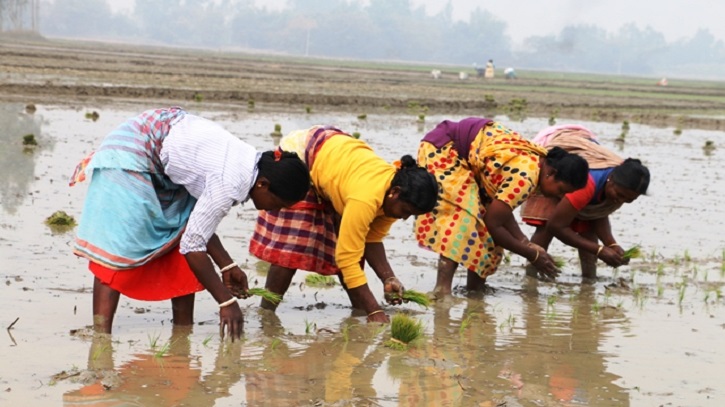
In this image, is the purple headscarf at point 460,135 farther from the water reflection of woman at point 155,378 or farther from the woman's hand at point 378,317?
the water reflection of woman at point 155,378

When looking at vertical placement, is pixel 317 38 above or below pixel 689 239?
above

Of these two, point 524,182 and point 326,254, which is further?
point 524,182

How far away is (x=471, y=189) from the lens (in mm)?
6551

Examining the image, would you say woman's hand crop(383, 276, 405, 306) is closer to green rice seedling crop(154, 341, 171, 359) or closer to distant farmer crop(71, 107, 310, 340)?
distant farmer crop(71, 107, 310, 340)

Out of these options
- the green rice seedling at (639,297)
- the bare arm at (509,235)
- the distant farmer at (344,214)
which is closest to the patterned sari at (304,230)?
the distant farmer at (344,214)

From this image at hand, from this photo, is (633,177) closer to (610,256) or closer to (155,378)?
(610,256)

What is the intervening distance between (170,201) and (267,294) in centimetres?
83

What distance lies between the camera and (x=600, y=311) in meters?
6.52

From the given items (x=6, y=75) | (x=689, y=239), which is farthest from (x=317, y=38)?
(x=689, y=239)

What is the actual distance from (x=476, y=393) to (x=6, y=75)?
74.7 feet

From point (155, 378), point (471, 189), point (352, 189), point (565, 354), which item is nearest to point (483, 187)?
point (471, 189)

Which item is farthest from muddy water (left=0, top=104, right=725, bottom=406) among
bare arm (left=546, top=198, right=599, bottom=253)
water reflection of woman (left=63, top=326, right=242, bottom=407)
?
bare arm (left=546, top=198, right=599, bottom=253)

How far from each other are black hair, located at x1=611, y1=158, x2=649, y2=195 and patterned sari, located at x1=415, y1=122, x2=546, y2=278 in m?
0.69

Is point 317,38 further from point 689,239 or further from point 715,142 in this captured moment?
point 689,239
